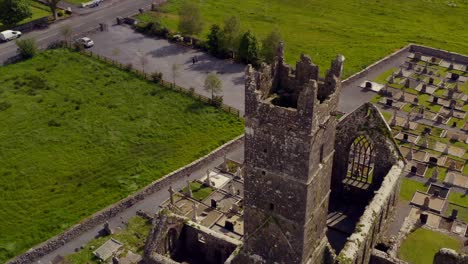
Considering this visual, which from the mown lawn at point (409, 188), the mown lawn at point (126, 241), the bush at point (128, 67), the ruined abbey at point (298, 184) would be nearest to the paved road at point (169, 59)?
the bush at point (128, 67)

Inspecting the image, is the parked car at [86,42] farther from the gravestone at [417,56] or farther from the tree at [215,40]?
the gravestone at [417,56]

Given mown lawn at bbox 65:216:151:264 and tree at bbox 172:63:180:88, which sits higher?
tree at bbox 172:63:180:88

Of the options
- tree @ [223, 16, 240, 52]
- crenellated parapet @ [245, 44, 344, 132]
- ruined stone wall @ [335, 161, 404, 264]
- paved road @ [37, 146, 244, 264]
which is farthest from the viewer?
tree @ [223, 16, 240, 52]

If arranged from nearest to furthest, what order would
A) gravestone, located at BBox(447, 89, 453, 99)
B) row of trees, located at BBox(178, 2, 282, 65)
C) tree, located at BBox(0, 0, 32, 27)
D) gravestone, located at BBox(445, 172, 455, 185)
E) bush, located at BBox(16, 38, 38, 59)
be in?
gravestone, located at BBox(445, 172, 455, 185)
gravestone, located at BBox(447, 89, 453, 99)
row of trees, located at BBox(178, 2, 282, 65)
bush, located at BBox(16, 38, 38, 59)
tree, located at BBox(0, 0, 32, 27)

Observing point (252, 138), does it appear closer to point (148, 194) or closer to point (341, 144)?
point (341, 144)

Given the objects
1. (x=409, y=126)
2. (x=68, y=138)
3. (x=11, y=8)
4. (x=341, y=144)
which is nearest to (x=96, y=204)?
(x=68, y=138)

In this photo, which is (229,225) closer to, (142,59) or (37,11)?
(142,59)

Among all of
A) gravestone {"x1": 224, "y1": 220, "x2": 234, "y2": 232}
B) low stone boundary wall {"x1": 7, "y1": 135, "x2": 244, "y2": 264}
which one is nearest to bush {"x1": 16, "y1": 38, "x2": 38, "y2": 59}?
low stone boundary wall {"x1": 7, "y1": 135, "x2": 244, "y2": 264}

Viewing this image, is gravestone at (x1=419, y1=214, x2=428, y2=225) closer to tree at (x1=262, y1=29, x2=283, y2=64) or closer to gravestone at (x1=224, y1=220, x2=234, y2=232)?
gravestone at (x1=224, y1=220, x2=234, y2=232)
